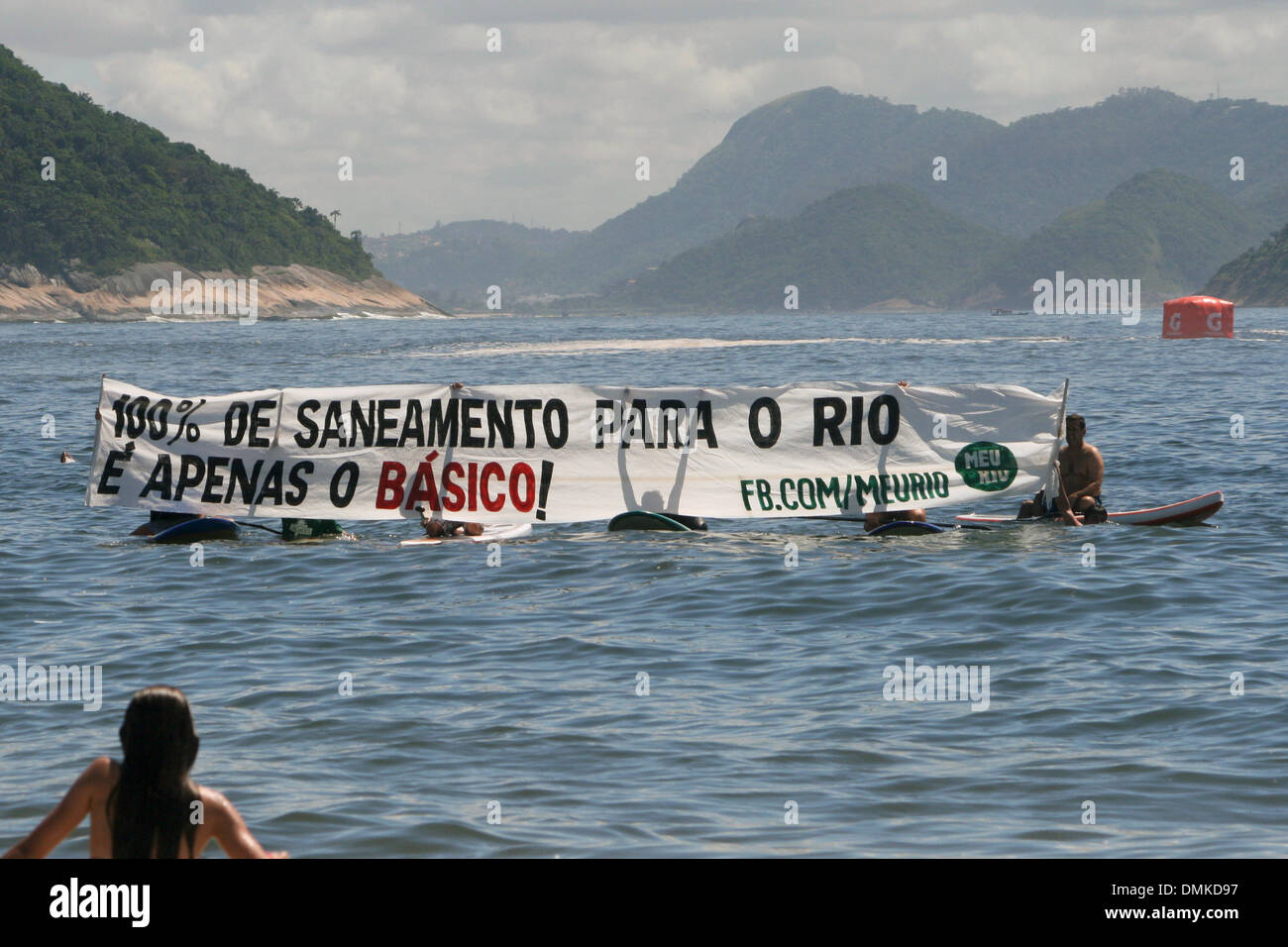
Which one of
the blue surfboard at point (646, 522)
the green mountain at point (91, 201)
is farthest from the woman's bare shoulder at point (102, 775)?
the green mountain at point (91, 201)

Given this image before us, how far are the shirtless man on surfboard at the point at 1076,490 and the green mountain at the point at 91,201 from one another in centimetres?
16641

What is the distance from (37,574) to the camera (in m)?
16.8

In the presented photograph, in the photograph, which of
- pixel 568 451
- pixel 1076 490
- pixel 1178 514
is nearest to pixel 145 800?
pixel 568 451

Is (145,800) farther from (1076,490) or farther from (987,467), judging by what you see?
(1076,490)

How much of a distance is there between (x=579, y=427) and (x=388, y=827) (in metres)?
10.6

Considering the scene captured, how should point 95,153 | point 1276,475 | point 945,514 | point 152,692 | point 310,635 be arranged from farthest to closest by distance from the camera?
point 95,153
point 1276,475
point 945,514
point 310,635
point 152,692

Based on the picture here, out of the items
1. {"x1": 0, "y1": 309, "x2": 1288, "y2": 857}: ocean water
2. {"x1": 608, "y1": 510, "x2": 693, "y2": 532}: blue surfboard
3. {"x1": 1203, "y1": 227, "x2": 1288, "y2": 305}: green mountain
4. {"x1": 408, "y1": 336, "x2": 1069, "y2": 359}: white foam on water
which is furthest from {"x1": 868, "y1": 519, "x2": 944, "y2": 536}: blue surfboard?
{"x1": 1203, "y1": 227, "x2": 1288, "y2": 305}: green mountain

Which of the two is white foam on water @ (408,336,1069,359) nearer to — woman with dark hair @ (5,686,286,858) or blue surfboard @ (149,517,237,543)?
blue surfboard @ (149,517,237,543)

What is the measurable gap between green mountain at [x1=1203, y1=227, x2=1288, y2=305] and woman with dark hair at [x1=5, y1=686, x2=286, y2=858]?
187053 millimetres

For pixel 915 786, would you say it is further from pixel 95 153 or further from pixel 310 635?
pixel 95 153

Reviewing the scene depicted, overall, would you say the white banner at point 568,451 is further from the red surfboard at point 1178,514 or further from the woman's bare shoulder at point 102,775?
the woman's bare shoulder at point 102,775

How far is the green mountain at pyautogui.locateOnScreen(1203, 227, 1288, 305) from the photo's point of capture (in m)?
177
